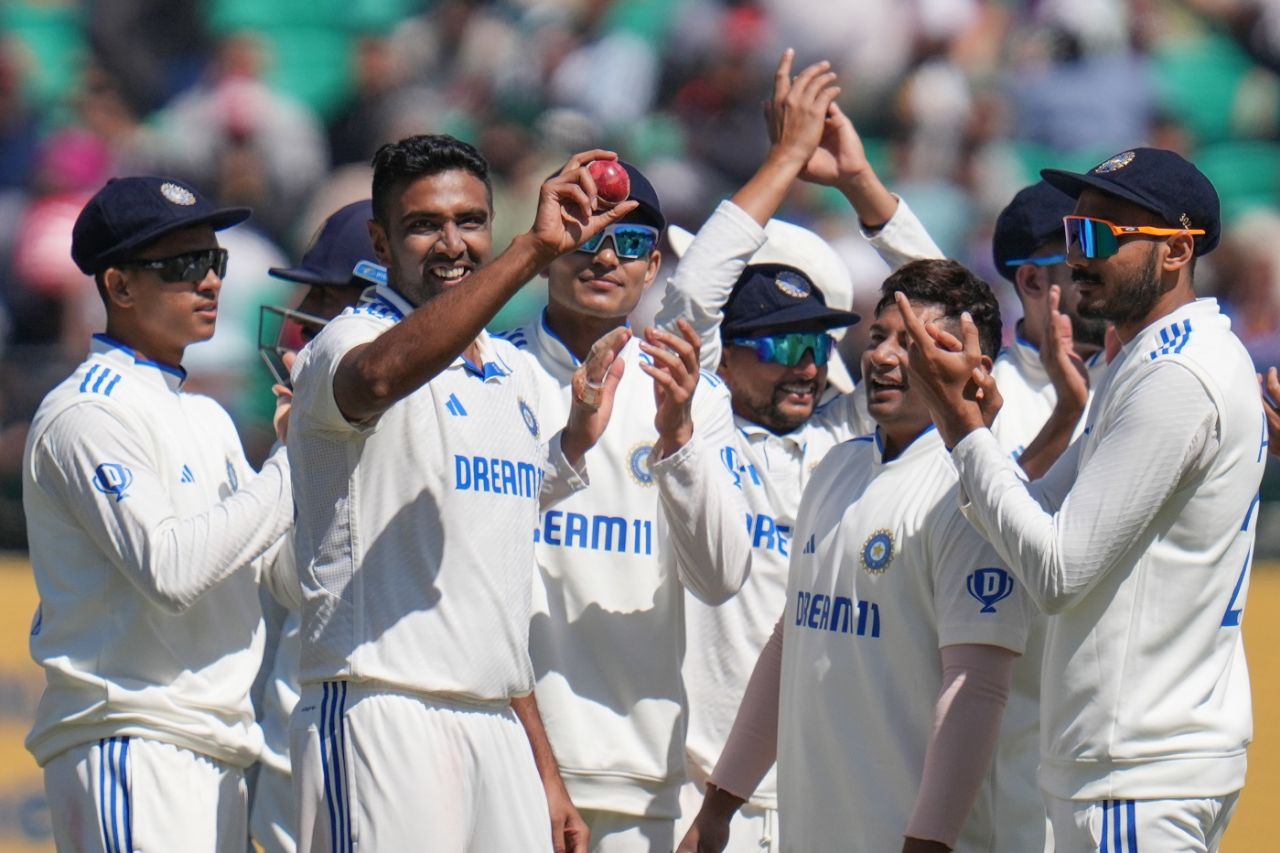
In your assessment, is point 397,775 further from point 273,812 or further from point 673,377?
point 273,812

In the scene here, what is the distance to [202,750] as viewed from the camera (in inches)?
Answer: 178

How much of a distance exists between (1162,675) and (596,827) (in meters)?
1.62

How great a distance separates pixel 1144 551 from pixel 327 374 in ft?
5.54

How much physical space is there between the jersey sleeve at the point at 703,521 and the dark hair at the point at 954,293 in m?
0.61

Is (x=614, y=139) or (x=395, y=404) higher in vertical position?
(x=614, y=139)

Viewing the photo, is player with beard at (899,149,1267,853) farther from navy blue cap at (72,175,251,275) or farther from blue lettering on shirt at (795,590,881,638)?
navy blue cap at (72,175,251,275)

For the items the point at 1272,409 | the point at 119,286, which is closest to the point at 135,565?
the point at 119,286

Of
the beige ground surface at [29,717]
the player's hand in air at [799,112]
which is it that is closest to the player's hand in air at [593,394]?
the player's hand in air at [799,112]

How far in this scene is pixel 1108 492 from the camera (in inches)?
149

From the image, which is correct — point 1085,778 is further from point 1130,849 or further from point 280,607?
point 280,607

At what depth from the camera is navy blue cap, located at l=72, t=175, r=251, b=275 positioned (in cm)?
465

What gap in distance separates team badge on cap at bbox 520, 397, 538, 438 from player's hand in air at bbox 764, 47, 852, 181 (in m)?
1.55

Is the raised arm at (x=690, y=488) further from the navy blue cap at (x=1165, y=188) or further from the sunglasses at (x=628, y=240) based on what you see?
the navy blue cap at (x=1165, y=188)

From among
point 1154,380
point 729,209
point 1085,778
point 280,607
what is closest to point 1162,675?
point 1085,778
